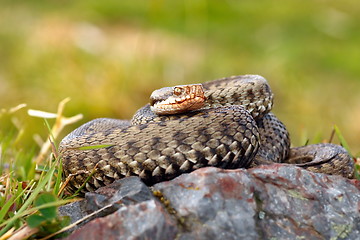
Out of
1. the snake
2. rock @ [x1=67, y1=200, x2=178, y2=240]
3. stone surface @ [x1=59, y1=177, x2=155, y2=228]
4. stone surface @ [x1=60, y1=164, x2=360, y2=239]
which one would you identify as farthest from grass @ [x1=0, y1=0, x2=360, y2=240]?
rock @ [x1=67, y1=200, x2=178, y2=240]

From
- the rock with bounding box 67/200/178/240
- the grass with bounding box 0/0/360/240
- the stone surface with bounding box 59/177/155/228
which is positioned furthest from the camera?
the grass with bounding box 0/0/360/240

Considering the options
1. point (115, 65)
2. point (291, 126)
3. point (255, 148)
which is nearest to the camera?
point (255, 148)

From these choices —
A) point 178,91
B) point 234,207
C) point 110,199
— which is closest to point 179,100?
point 178,91

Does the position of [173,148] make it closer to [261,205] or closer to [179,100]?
[261,205]

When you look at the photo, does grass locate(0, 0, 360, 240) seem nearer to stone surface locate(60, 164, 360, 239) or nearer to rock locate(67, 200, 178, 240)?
stone surface locate(60, 164, 360, 239)

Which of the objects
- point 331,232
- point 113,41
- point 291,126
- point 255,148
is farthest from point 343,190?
point 113,41

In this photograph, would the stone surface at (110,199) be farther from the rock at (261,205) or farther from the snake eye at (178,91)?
the snake eye at (178,91)

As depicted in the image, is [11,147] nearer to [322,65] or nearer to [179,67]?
[179,67]
